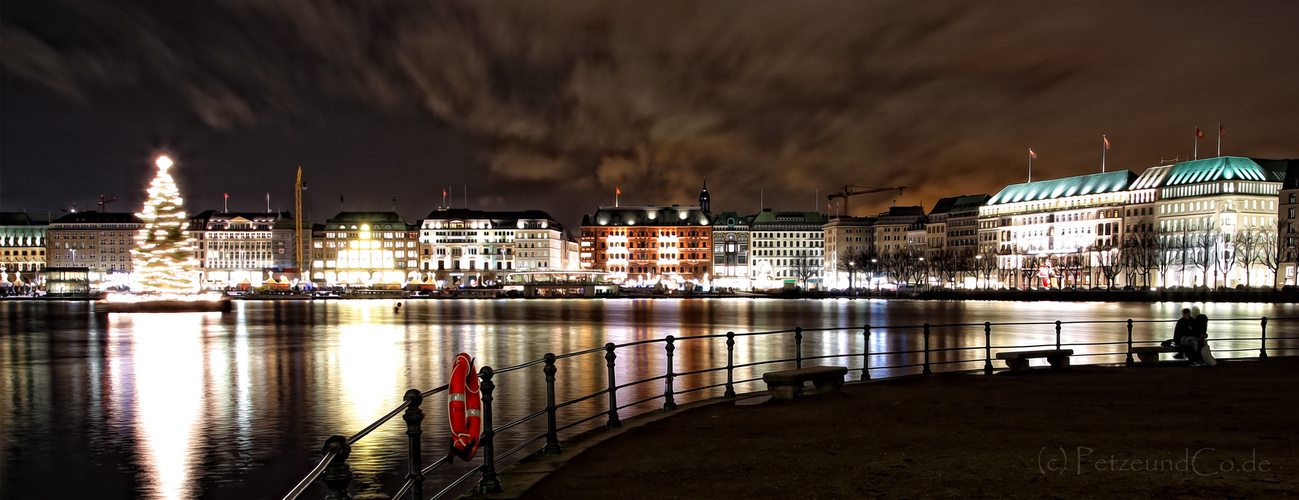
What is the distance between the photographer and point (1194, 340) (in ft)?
71.1

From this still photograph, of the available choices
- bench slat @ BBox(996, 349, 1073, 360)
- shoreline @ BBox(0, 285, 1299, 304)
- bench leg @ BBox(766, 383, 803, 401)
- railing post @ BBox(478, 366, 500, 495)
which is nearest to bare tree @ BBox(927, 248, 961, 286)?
shoreline @ BBox(0, 285, 1299, 304)

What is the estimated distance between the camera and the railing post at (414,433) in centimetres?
720

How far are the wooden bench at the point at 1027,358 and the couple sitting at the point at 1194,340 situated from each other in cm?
343

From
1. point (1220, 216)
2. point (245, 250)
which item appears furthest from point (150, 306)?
point (1220, 216)

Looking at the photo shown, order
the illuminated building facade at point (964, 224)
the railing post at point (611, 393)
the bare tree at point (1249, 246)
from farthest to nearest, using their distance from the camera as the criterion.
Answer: the illuminated building facade at point (964, 224) → the bare tree at point (1249, 246) → the railing post at point (611, 393)

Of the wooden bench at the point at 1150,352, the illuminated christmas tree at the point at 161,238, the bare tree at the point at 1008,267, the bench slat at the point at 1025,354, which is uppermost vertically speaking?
the illuminated christmas tree at the point at 161,238

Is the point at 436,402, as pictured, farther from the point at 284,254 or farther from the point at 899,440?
the point at 284,254

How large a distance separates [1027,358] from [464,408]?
16.1 m

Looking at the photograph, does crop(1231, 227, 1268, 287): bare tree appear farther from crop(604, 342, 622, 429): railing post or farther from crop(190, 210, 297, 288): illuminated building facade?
crop(190, 210, 297, 288): illuminated building facade

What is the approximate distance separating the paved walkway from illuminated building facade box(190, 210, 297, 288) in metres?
201

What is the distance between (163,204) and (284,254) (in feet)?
448

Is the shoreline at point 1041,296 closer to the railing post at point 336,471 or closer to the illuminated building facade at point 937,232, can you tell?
the illuminated building facade at point 937,232

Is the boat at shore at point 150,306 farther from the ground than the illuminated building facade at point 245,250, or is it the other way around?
the illuminated building facade at point 245,250

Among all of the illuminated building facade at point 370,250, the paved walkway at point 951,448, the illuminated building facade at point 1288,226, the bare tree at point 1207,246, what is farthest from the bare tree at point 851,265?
the paved walkway at point 951,448
